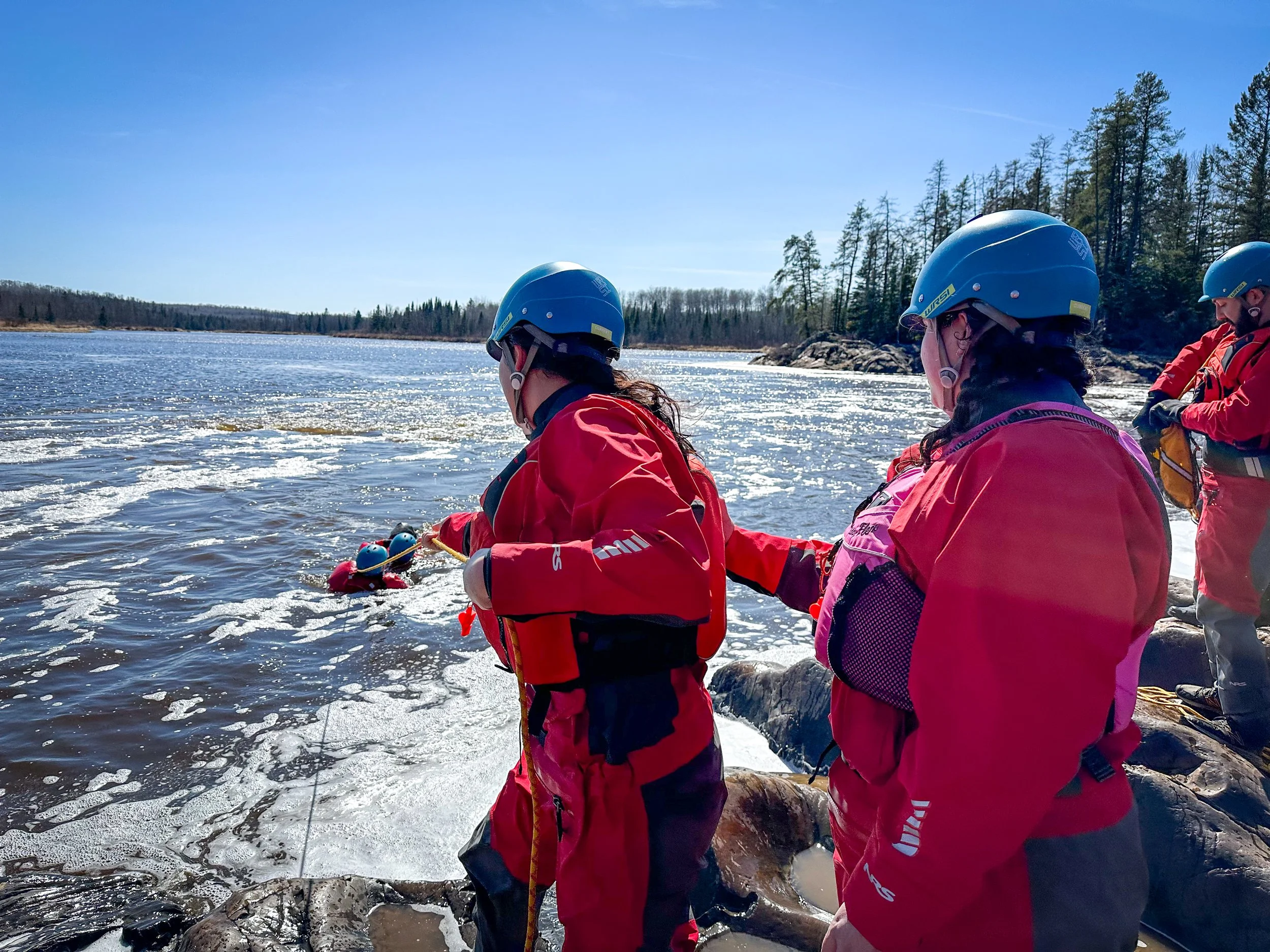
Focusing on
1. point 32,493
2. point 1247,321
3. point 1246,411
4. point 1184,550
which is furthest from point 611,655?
point 32,493

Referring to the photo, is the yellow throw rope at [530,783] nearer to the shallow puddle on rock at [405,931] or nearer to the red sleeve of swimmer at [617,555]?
the red sleeve of swimmer at [617,555]

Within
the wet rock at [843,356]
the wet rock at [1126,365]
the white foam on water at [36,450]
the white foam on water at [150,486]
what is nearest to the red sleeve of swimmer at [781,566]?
the white foam on water at [150,486]

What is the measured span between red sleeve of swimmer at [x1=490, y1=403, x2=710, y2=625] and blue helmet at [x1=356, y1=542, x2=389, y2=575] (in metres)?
7.01

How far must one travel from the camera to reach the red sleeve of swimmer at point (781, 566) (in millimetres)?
2729

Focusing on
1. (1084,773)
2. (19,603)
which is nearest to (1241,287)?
(1084,773)

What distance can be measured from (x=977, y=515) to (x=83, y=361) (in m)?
57.3

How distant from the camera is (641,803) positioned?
2.25 m

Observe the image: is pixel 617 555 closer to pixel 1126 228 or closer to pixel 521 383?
pixel 521 383

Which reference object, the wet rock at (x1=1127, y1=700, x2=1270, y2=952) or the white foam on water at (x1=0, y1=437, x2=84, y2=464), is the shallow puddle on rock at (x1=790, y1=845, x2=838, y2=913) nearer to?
the wet rock at (x1=1127, y1=700, x2=1270, y2=952)

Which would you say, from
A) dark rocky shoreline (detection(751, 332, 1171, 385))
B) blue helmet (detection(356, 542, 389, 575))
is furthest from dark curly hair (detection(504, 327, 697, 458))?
dark rocky shoreline (detection(751, 332, 1171, 385))

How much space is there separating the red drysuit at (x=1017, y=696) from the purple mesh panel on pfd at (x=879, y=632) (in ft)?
0.16

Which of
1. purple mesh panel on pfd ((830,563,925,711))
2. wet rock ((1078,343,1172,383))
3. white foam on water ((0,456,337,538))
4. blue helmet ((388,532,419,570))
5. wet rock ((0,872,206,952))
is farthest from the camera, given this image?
wet rock ((1078,343,1172,383))

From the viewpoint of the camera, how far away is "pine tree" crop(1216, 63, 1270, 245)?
1676 inches

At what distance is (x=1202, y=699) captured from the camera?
4965 mm
